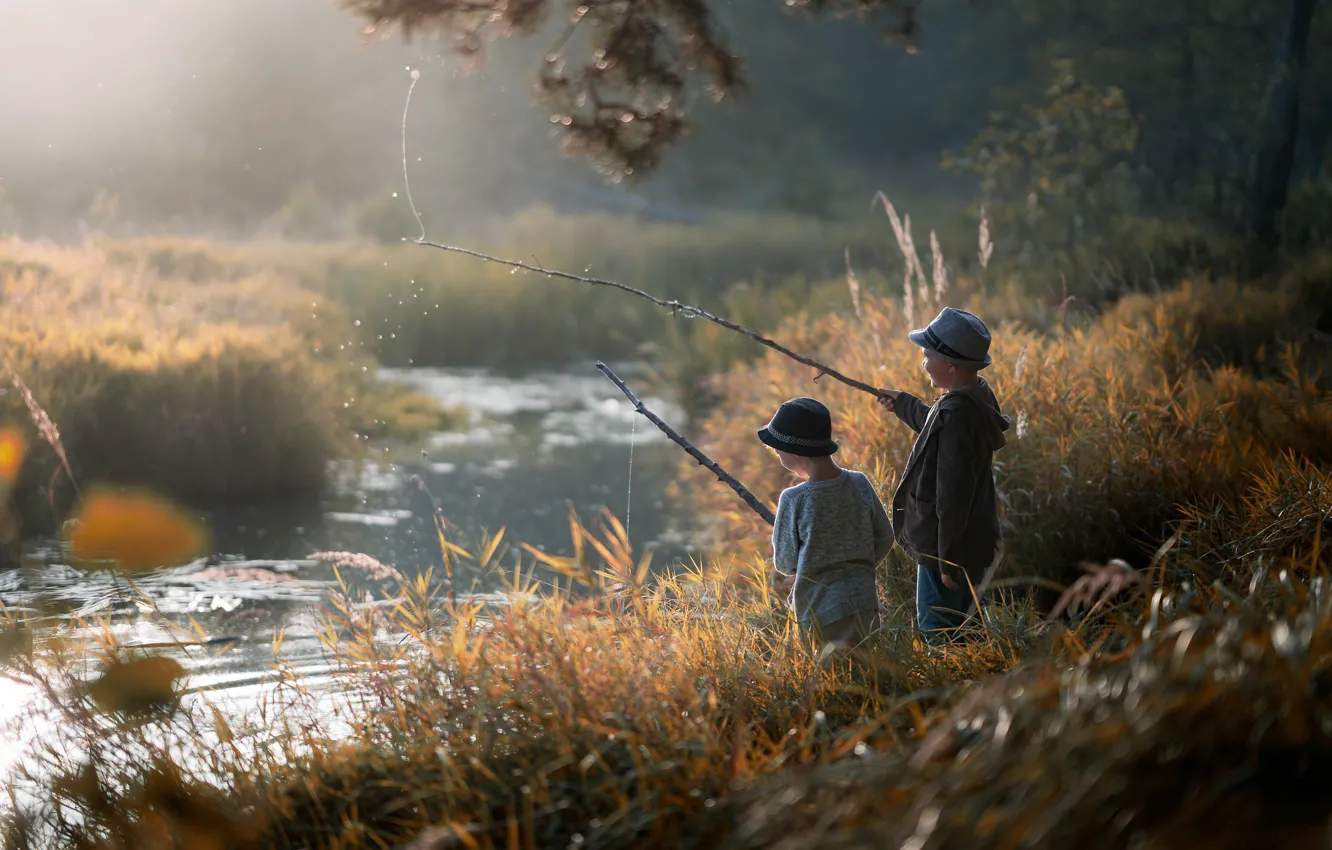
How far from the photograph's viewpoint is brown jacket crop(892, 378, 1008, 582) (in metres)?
3.98

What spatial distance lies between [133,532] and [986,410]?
6339 mm

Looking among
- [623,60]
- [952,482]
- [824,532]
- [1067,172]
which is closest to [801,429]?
[824,532]

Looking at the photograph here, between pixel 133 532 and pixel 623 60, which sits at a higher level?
pixel 623 60

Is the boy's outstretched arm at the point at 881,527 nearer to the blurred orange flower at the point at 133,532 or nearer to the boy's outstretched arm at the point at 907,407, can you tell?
the boy's outstretched arm at the point at 907,407

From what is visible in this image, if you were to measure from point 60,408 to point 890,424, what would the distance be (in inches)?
205

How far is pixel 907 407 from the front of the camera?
14.3ft

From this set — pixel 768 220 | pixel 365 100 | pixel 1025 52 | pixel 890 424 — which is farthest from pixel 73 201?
pixel 890 424

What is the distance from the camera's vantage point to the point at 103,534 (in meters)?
7.82

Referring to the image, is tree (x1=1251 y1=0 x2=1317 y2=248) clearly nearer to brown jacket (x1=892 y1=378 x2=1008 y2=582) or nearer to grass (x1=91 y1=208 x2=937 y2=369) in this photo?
grass (x1=91 y1=208 x2=937 y2=369)

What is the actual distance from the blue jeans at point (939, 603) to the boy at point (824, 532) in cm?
45

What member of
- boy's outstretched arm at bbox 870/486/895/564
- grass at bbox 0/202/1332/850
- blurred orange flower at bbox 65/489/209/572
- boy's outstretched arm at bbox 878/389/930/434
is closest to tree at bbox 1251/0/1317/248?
grass at bbox 0/202/1332/850

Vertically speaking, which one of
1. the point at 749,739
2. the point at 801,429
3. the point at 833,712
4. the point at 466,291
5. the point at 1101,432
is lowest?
the point at 466,291

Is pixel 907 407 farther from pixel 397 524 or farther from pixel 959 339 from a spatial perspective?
pixel 397 524

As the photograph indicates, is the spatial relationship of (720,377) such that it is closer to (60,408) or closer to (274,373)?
(274,373)
